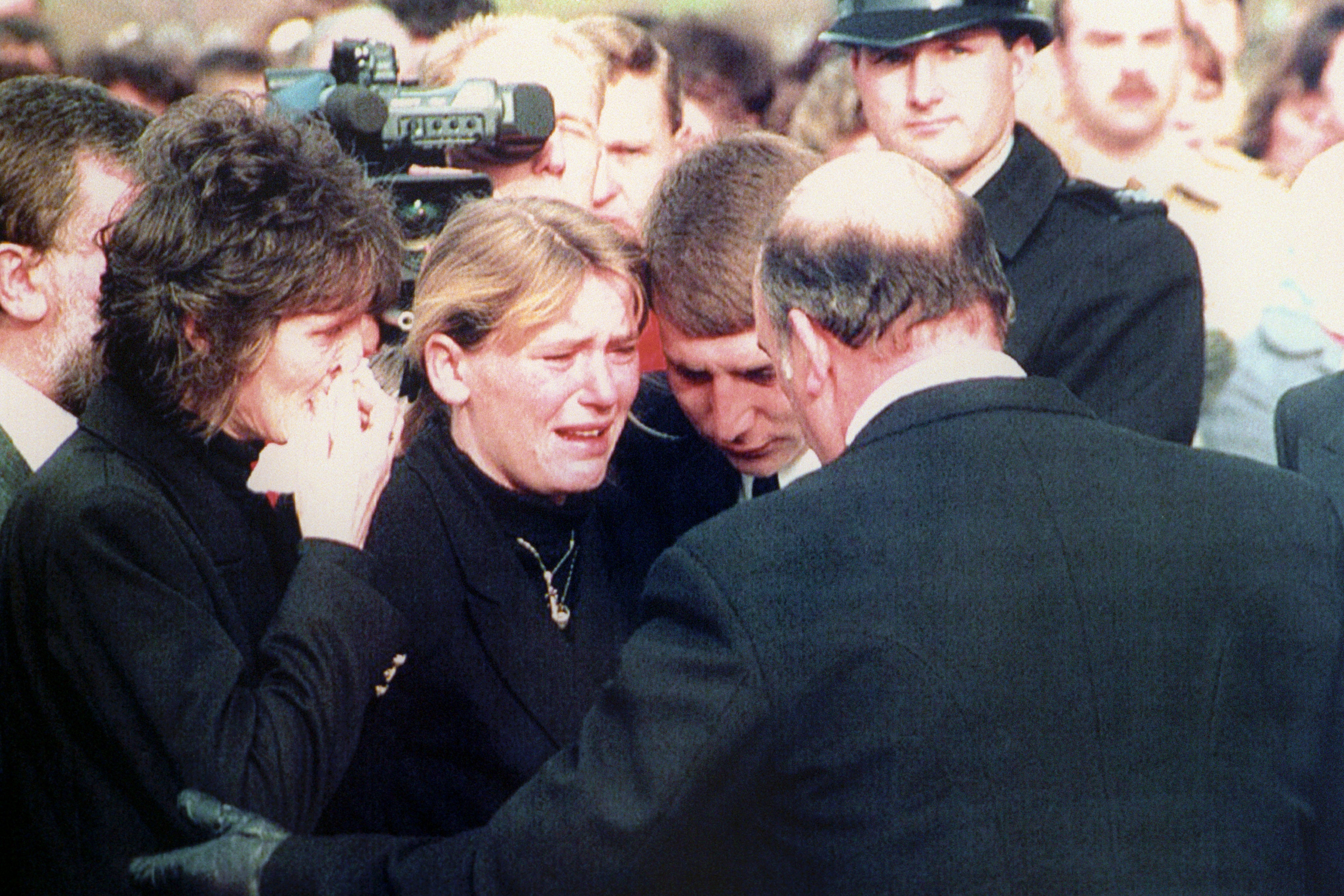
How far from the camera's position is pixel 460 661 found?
2422mm

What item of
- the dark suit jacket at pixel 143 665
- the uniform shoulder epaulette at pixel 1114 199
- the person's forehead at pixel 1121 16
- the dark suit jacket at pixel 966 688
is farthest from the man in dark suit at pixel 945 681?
the person's forehead at pixel 1121 16

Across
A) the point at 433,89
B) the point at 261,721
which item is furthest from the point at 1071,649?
the point at 433,89

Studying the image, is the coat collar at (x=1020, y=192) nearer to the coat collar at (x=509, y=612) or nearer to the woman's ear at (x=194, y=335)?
the coat collar at (x=509, y=612)

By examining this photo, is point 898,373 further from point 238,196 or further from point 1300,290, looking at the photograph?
point 1300,290

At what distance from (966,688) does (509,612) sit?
798mm

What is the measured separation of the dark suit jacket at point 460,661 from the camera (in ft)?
7.78

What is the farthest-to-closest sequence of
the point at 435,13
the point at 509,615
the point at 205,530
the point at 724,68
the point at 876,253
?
the point at 435,13 → the point at 724,68 → the point at 509,615 → the point at 205,530 → the point at 876,253

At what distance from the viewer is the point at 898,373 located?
6.68 ft

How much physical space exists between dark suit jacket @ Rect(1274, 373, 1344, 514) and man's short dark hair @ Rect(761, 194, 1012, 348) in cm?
84

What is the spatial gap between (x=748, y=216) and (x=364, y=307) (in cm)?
61

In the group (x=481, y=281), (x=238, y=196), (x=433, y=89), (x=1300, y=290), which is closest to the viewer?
(x=238, y=196)

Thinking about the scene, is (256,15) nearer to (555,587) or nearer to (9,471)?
(9,471)

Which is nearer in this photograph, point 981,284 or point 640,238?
point 981,284

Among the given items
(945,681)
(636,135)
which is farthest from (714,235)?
(636,135)
